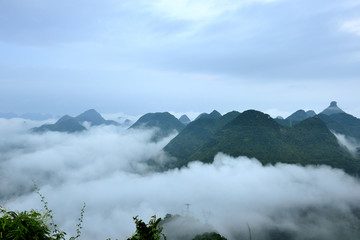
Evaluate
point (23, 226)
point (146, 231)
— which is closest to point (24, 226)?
point (23, 226)

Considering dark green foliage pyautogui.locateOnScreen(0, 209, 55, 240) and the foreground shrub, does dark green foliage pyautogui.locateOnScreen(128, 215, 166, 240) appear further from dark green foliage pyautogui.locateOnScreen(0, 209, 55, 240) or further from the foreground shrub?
dark green foliage pyautogui.locateOnScreen(0, 209, 55, 240)

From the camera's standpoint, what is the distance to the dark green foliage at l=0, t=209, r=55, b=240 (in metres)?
7.98

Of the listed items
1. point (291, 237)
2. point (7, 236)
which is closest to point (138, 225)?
point (7, 236)

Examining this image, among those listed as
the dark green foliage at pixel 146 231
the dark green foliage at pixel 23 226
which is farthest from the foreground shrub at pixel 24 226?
the dark green foliage at pixel 146 231

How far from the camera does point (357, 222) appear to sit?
154m

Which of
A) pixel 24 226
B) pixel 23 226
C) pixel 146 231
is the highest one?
pixel 23 226

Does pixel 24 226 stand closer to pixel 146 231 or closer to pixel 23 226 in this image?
pixel 23 226

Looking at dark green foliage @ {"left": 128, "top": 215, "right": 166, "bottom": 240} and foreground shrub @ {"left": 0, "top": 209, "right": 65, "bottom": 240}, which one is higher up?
foreground shrub @ {"left": 0, "top": 209, "right": 65, "bottom": 240}

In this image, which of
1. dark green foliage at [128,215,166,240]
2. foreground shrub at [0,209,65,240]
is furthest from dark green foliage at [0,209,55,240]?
dark green foliage at [128,215,166,240]

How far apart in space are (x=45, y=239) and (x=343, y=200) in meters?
230

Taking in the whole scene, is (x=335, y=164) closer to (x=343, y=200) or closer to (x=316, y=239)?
(x=343, y=200)

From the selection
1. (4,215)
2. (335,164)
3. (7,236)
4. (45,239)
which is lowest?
(335,164)

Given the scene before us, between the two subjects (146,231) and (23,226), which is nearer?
(23,226)

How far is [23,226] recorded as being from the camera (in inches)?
321
